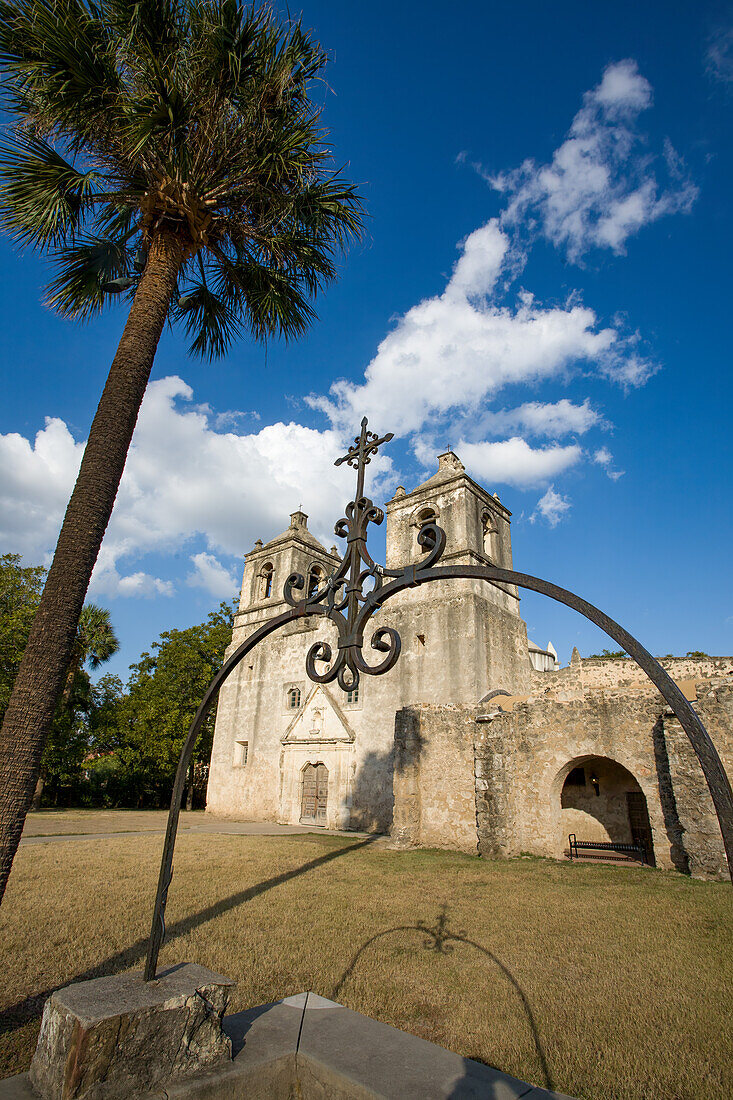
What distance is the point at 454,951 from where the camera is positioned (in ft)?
19.4

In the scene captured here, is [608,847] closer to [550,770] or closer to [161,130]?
[550,770]

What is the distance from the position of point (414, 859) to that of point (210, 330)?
11479 millimetres

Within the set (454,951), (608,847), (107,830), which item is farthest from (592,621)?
(107,830)

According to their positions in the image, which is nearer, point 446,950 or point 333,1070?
point 333,1070

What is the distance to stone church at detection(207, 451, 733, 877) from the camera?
11789 mm

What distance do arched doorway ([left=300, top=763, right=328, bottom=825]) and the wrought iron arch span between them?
1801 cm

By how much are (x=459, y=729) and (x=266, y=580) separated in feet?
54.7

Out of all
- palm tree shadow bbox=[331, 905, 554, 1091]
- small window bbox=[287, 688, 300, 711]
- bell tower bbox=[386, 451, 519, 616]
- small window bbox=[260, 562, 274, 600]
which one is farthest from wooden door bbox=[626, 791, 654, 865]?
small window bbox=[260, 562, 274, 600]

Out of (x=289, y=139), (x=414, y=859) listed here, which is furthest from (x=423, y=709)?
(x=289, y=139)

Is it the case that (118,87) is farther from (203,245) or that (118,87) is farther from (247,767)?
(247,767)

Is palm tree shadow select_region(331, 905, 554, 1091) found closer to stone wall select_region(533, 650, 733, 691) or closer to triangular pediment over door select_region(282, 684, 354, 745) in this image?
triangular pediment over door select_region(282, 684, 354, 745)

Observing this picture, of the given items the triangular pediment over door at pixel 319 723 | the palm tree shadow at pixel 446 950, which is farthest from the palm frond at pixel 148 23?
the triangular pediment over door at pixel 319 723

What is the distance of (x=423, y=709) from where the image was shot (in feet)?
49.4

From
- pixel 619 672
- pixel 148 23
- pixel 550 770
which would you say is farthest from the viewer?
pixel 619 672
